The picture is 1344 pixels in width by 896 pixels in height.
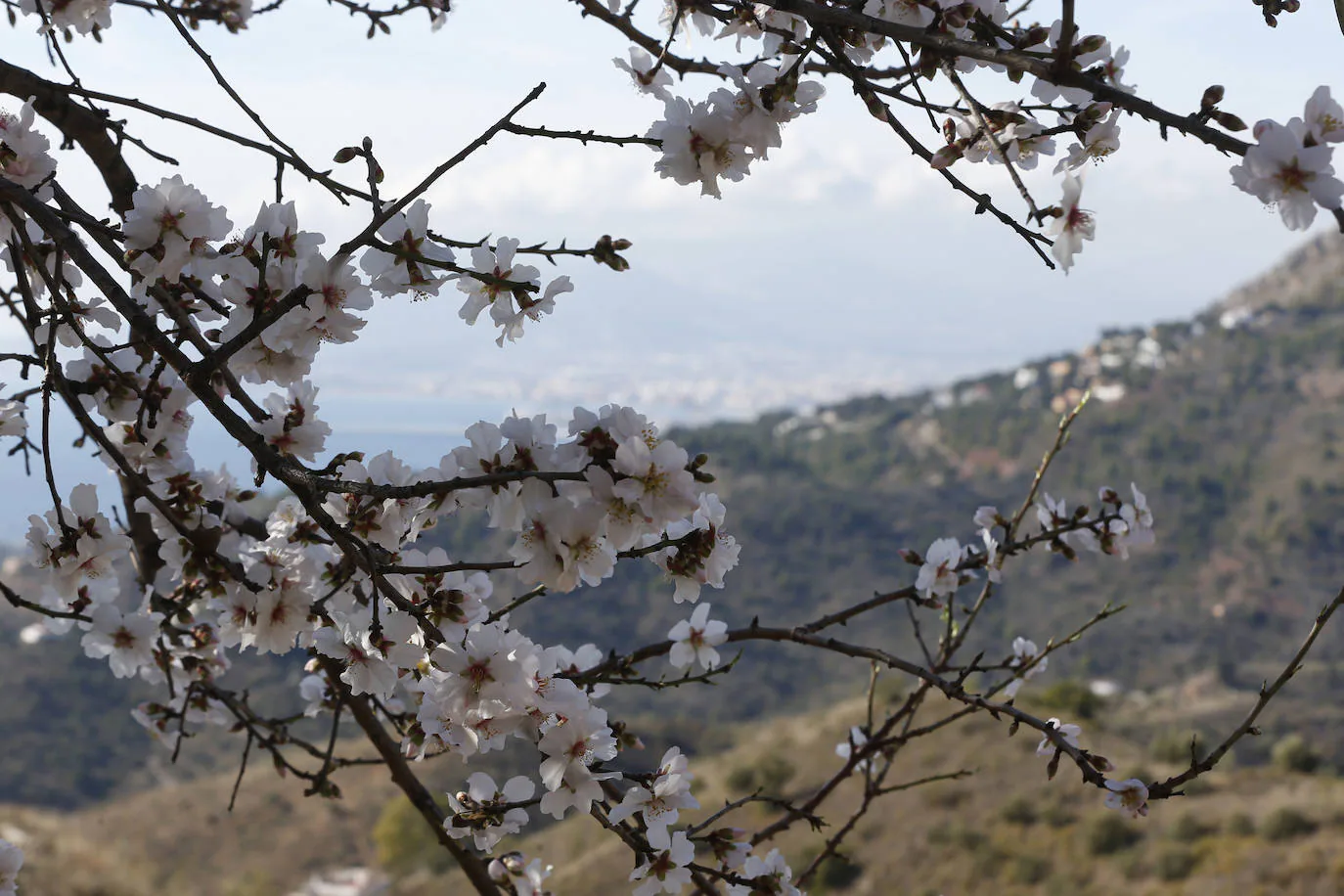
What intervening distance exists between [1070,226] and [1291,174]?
1.47ft

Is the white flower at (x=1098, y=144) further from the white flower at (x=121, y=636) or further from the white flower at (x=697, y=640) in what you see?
the white flower at (x=121, y=636)

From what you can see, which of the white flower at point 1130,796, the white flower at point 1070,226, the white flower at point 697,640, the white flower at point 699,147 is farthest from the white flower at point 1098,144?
the white flower at point 697,640

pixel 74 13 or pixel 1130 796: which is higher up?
pixel 74 13

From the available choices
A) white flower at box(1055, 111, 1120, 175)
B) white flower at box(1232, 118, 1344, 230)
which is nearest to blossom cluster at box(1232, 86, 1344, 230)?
white flower at box(1232, 118, 1344, 230)

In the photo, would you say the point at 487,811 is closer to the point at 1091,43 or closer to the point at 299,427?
the point at 299,427

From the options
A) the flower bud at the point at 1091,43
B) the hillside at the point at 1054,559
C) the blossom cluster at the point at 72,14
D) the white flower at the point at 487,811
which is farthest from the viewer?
the hillside at the point at 1054,559

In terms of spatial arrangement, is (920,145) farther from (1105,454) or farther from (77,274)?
(1105,454)

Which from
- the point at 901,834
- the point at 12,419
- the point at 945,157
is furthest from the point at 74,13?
the point at 901,834

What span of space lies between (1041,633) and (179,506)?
42.2 m

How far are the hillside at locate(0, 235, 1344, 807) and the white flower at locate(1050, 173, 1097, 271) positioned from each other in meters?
29.1

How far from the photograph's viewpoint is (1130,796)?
1.76m

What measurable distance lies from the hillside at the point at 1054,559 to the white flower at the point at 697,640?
2793 centimetres

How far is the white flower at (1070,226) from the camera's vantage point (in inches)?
62.5

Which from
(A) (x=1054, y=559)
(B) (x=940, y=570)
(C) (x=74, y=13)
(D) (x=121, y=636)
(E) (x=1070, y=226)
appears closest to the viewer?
(E) (x=1070, y=226)
